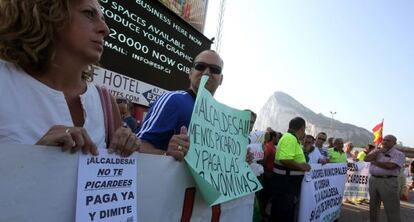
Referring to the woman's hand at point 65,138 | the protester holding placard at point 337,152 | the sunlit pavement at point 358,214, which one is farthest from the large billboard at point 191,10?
the sunlit pavement at point 358,214

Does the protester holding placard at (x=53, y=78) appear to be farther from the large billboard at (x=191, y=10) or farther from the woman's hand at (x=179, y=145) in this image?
the large billboard at (x=191, y=10)

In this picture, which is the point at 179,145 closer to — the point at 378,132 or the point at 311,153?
the point at 311,153

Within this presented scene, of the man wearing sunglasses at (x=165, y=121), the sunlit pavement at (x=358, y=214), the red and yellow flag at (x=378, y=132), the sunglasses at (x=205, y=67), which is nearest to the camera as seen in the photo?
the man wearing sunglasses at (x=165, y=121)

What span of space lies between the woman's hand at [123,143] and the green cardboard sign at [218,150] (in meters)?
0.48

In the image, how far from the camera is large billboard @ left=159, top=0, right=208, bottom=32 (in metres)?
4.92

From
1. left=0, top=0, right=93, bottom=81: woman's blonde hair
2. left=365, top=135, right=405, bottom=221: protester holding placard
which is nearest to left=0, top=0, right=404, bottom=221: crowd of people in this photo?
left=0, top=0, right=93, bottom=81: woman's blonde hair

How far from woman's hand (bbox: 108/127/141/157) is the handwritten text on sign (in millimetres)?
28

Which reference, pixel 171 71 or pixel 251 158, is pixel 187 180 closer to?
pixel 251 158

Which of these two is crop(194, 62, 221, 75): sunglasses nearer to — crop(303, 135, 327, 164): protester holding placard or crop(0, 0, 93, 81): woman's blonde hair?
crop(0, 0, 93, 81): woman's blonde hair

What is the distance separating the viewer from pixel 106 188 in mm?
1295

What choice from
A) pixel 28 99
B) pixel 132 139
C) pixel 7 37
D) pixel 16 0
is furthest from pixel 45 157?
pixel 16 0

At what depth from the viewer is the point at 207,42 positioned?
5379mm

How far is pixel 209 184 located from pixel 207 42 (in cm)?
381

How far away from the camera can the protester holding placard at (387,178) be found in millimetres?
6715
